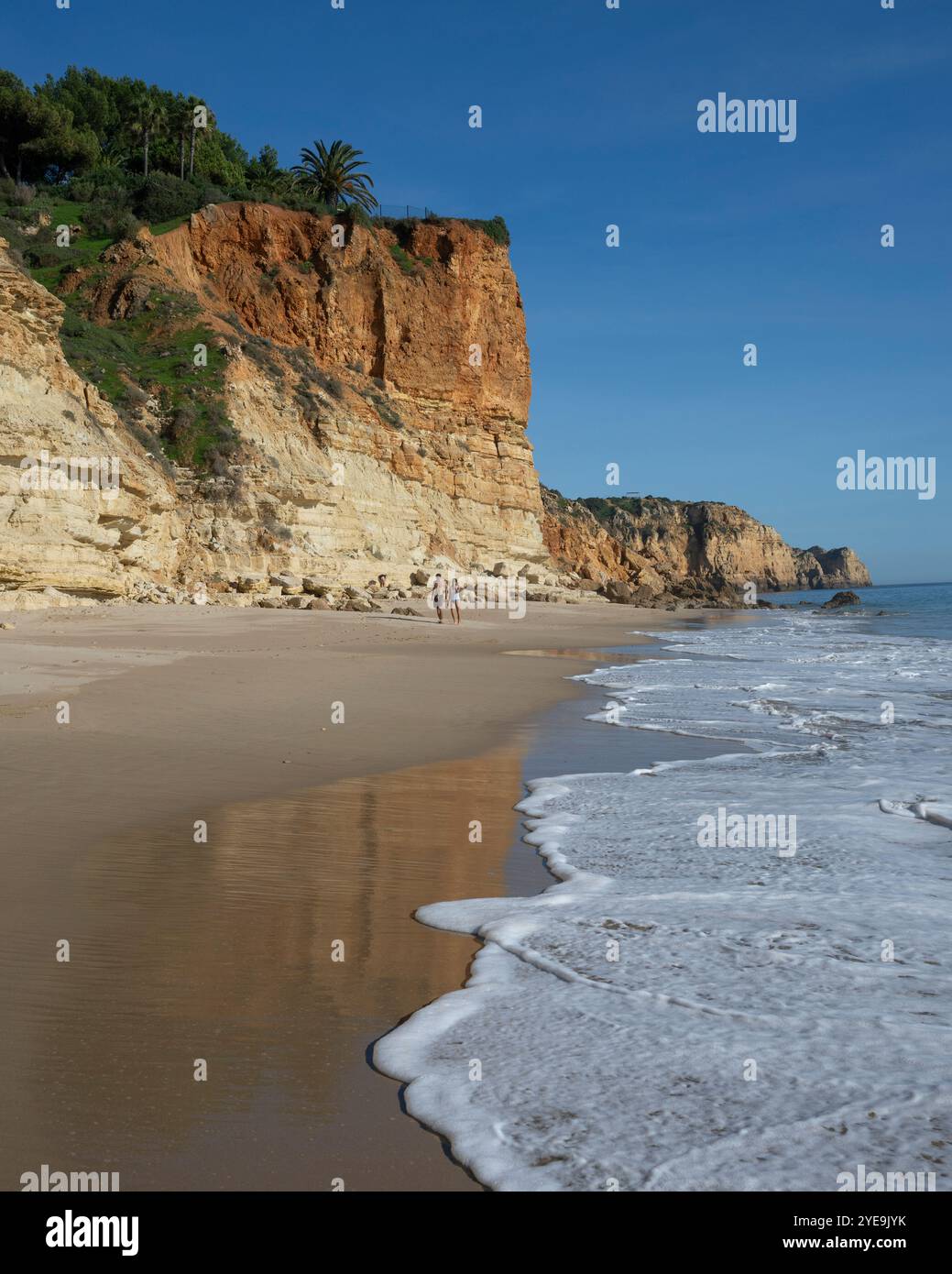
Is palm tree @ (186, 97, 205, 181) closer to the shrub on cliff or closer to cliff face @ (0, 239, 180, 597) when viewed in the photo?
the shrub on cliff

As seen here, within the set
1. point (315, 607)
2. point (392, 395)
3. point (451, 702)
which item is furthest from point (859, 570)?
point (451, 702)

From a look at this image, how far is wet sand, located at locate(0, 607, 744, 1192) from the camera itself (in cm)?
234

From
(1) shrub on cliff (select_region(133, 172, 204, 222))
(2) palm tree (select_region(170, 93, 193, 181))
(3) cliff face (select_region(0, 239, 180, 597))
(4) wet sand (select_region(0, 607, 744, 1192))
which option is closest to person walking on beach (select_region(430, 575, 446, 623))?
(3) cliff face (select_region(0, 239, 180, 597))

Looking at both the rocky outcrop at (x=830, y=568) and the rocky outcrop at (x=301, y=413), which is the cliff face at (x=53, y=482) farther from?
the rocky outcrop at (x=830, y=568)

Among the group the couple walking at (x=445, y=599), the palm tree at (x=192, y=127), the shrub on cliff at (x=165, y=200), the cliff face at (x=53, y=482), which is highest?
the palm tree at (x=192, y=127)

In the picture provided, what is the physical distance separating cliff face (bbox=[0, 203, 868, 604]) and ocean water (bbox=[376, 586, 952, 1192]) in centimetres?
1610

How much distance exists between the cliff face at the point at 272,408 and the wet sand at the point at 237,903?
34.3 feet

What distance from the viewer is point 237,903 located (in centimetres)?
407

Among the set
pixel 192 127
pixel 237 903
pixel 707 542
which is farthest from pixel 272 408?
pixel 707 542

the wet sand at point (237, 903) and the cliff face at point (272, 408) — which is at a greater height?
the cliff face at point (272, 408)

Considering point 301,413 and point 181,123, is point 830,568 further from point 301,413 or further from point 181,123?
point 301,413

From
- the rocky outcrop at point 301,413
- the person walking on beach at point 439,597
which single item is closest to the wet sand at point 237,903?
the rocky outcrop at point 301,413

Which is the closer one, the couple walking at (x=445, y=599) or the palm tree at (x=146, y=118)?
the couple walking at (x=445, y=599)

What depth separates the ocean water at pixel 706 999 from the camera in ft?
7.75
